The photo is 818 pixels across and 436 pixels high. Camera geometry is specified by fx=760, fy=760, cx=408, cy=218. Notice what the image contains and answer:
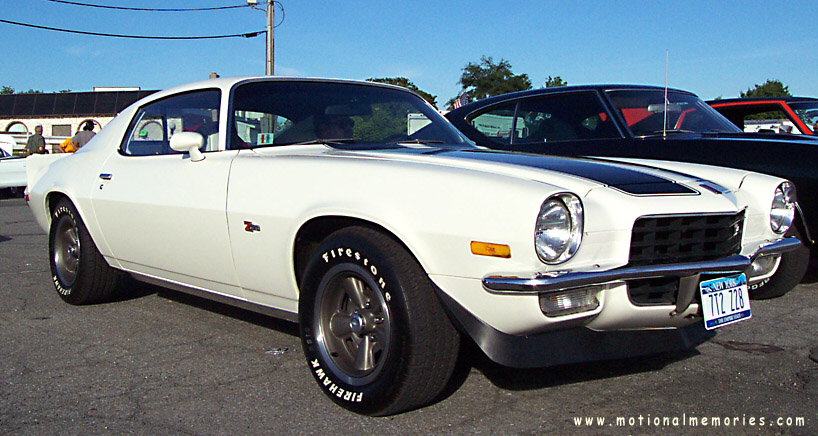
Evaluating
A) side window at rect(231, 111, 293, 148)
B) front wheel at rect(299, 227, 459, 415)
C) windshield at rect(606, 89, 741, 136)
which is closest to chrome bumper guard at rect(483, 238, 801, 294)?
front wheel at rect(299, 227, 459, 415)

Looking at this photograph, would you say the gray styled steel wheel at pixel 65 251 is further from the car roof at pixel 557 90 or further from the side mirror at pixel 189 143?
the car roof at pixel 557 90

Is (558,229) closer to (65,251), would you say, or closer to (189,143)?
(189,143)

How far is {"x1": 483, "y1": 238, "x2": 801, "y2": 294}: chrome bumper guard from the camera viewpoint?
235 centimetres

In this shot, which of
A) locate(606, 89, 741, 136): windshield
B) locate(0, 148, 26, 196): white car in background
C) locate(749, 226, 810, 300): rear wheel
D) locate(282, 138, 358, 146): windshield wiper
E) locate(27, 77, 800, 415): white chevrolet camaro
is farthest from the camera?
locate(0, 148, 26, 196): white car in background

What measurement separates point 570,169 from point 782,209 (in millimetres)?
1108

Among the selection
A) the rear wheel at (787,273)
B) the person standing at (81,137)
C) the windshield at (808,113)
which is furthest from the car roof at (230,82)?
the person standing at (81,137)

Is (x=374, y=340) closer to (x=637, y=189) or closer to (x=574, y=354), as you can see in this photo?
(x=574, y=354)

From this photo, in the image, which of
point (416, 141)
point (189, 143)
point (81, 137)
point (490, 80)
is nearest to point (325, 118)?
point (416, 141)

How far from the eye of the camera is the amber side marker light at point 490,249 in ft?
7.89

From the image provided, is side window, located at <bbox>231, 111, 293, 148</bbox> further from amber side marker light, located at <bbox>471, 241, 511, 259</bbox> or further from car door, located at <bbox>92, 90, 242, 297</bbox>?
amber side marker light, located at <bbox>471, 241, 511, 259</bbox>

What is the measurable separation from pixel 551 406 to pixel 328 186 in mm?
1174

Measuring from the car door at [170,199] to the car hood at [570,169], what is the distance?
0.75 m

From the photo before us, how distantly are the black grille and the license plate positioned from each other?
0.11m

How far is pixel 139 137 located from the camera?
434 centimetres
